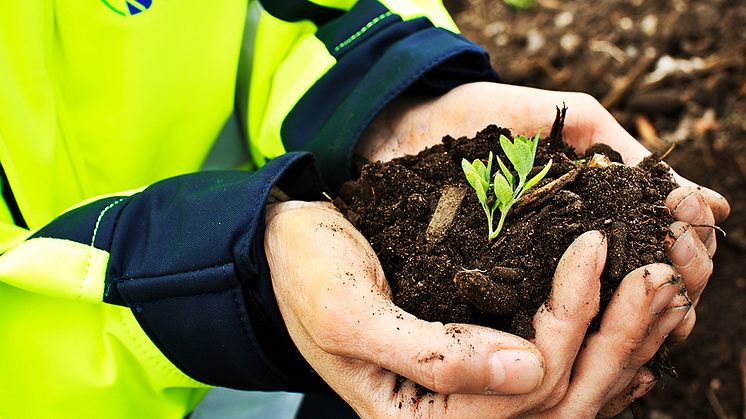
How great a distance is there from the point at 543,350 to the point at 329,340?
1.32 ft

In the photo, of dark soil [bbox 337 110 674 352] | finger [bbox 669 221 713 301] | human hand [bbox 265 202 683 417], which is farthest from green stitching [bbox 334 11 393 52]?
finger [bbox 669 221 713 301]

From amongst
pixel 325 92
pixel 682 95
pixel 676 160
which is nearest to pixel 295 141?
pixel 325 92

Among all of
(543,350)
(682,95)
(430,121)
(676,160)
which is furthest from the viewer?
(682,95)

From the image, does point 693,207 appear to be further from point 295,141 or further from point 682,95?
point 682,95

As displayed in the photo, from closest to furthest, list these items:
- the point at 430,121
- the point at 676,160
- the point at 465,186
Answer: the point at 465,186, the point at 430,121, the point at 676,160

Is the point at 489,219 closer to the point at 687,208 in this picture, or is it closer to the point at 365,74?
the point at 687,208

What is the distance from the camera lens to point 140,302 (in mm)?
1544

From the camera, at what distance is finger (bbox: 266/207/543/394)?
1.27 meters

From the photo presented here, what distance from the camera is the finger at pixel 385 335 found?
1.27m

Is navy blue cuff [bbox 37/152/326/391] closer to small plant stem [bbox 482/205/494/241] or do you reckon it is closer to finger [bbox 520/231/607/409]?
small plant stem [bbox 482/205/494/241]

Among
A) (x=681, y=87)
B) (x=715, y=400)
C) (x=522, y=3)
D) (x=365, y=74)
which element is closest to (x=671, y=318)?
(x=365, y=74)

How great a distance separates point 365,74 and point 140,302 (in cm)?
89

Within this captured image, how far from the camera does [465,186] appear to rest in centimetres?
162

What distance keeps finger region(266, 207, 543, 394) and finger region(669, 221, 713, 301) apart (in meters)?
0.39
